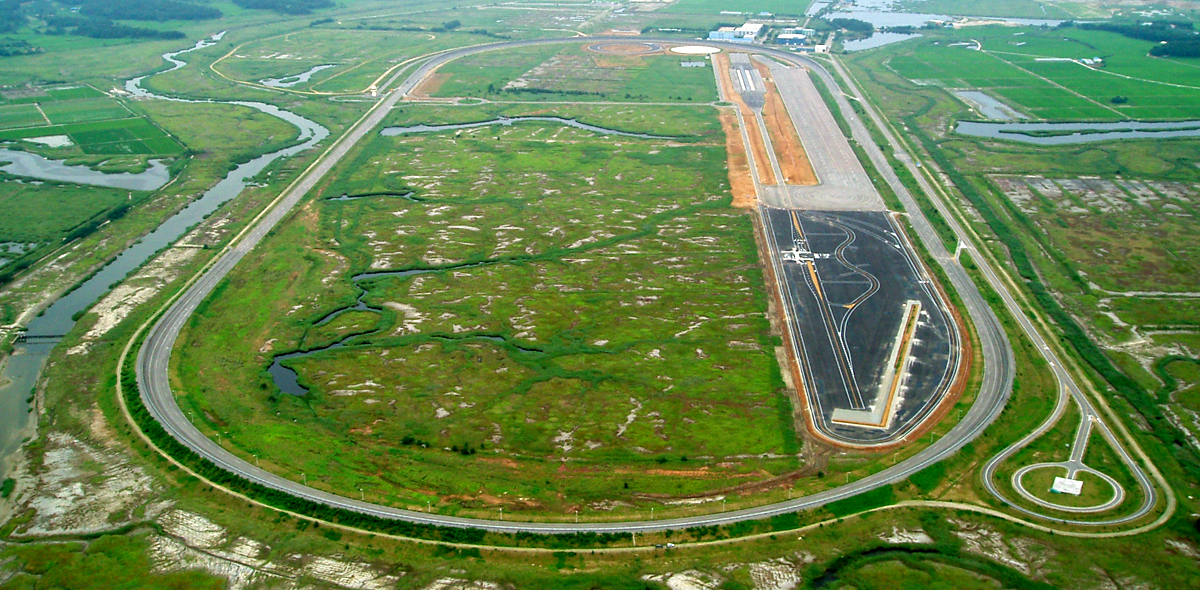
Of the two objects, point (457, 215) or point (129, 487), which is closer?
point (129, 487)

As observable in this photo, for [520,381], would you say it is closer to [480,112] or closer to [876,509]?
[876,509]

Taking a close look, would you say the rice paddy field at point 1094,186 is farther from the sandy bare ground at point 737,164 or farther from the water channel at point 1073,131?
the sandy bare ground at point 737,164

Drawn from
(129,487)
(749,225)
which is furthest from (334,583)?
(749,225)

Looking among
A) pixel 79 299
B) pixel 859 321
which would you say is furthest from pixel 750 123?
pixel 79 299

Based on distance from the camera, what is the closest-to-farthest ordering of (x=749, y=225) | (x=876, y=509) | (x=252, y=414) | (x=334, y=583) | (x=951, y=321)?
(x=334, y=583)
(x=876, y=509)
(x=252, y=414)
(x=951, y=321)
(x=749, y=225)

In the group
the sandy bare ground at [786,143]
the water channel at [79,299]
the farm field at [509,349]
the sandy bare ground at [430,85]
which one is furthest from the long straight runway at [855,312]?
the sandy bare ground at [430,85]

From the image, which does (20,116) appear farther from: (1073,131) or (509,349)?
(1073,131)
